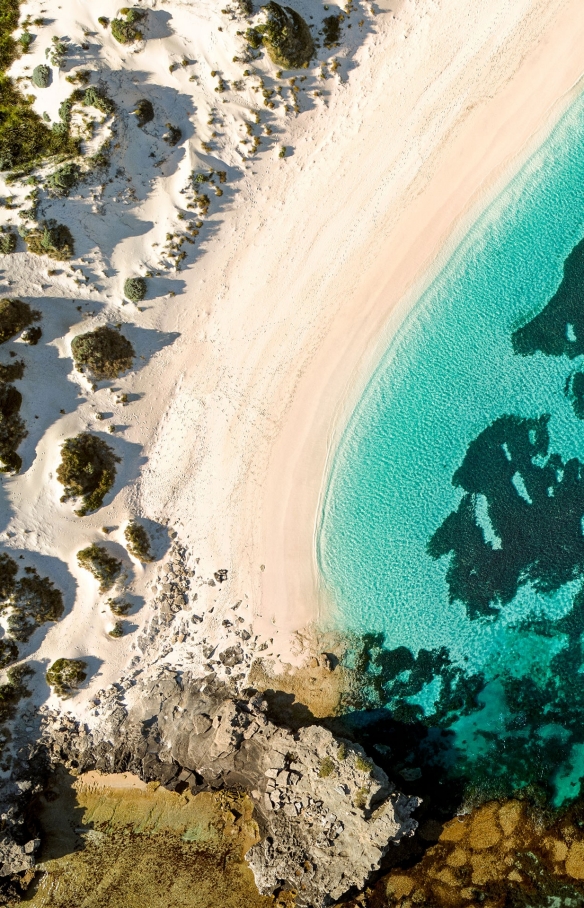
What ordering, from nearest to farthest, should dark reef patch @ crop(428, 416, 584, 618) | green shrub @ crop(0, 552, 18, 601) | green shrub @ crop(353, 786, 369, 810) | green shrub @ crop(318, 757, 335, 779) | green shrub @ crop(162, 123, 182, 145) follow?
green shrub @ crop(353, 786, 369, 810)
green shrub @ crop(318, 757, 335, 779)
green shrub @ crop(162, 123, 182, 145)
green shrub @ crop(0, 552, 18, 601)
dark reef patch @ crop(428, 416, 584, 618)

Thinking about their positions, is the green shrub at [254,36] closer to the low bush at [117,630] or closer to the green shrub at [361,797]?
the low bush at [117,630]

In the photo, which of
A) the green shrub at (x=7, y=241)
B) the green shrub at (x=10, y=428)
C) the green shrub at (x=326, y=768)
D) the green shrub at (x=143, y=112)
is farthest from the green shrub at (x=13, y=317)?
the green shrub at (x=326, y=768)

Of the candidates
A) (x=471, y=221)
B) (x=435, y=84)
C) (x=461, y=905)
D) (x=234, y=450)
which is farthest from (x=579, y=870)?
(x=435, y=84)

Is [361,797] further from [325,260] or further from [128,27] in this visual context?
[128,27]

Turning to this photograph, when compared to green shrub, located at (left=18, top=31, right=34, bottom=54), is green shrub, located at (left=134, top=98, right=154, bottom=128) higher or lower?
lower

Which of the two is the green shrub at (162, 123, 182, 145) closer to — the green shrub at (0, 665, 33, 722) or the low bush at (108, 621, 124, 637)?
the low bush at (108, 621, 124, 637)

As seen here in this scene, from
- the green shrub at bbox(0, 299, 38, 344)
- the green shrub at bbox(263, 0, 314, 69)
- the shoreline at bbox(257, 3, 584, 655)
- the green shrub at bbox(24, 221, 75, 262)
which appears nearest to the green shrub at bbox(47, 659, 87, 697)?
the shoreline at bbox(257, 3, 584, 655)

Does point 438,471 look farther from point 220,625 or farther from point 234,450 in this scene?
point 220,625
